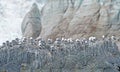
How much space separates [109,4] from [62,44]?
9.76m

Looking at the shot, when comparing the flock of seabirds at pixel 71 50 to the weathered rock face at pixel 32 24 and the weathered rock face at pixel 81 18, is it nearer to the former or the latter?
the weathered rock face at pixel 81 18

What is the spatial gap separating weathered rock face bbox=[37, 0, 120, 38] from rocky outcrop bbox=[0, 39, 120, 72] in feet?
23.4

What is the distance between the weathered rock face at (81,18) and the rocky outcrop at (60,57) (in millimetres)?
7131

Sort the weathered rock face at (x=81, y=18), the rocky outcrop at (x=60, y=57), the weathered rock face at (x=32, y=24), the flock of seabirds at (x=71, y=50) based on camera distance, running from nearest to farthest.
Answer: the rocky outcrop at (x=60, y=57) < the flock of seabirds at (x=71, y=50) < the weathered rock face at (x=81, y=18) < the weathered rock face at (x=32, y=24)

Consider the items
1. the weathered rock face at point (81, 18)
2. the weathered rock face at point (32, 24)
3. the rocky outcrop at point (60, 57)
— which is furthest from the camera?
the weathered rock face at point (32, 24)

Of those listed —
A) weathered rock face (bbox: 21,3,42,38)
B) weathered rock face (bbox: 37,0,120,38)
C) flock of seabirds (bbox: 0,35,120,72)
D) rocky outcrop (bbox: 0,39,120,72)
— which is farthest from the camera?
weathered rock face (bbox: 21,3,42,38)

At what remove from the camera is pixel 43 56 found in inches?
1654

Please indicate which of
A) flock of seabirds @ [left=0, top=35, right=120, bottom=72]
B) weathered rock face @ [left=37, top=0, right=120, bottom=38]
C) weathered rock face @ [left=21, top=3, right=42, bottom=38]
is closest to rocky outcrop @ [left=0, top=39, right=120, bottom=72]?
flock of seabirds @ [left=0, top=35, right=120, bottom=72]

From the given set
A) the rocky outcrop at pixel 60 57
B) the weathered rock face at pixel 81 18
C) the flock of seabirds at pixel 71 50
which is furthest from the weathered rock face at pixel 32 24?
the rocky outcrop at pixel 60 57

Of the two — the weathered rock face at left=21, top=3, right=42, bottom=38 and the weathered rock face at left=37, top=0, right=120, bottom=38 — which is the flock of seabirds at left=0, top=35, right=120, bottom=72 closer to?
the weathered rock face at left=37, top=0, right=120, bottom=38

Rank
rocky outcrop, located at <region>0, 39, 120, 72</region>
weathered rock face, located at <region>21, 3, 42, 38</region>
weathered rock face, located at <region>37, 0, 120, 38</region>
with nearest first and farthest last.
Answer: rocky outcrop, located at <region>0, 39, 120, 72</region>
weathered rock face, located at <region>37, 0, 120, 38</region>
weathered rock face, located at <region>21, 3, 42, 38</region>

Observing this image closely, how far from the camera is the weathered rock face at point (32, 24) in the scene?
195 ft

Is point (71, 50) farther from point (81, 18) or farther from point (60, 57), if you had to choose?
point (81, 18)

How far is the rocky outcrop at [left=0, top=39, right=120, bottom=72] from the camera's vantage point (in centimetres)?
4119
